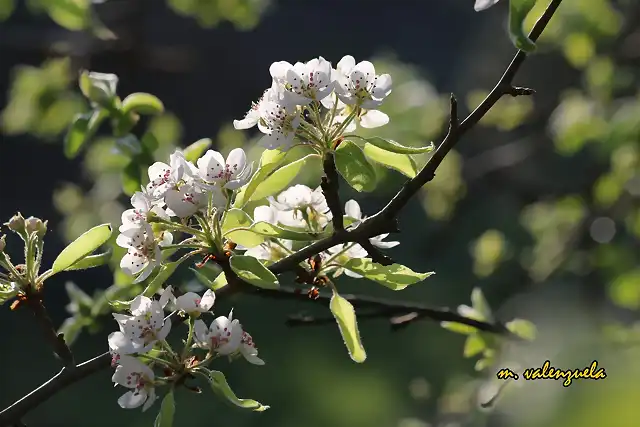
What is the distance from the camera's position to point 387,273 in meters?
0.90

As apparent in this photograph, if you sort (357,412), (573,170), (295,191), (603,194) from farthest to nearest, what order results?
(357,412) → (573,170) → (603,194) → (295,191)

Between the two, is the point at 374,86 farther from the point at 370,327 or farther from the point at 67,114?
the point at 370,327

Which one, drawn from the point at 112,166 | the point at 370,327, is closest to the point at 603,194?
the point at 112,166

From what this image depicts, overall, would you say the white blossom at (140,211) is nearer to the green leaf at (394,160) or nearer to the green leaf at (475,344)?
the green leaf at (394,160)

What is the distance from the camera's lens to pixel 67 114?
193cm

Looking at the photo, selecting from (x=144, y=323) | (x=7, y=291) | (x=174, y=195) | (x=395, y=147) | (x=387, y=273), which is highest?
(x=395, y=147)

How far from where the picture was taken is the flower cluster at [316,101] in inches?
34.2

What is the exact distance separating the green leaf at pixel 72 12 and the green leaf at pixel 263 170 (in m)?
0.91

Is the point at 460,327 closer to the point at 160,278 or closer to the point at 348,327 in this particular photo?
the point at 348,327

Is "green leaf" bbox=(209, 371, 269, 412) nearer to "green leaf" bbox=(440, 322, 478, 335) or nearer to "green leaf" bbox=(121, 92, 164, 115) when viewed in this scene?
"green leaf" bbox=(440, 322, 478, 335)

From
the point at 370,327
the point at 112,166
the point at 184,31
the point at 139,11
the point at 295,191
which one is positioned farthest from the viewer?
the point at 184,31

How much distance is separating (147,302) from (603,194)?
164cm

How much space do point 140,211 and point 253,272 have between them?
16cm
